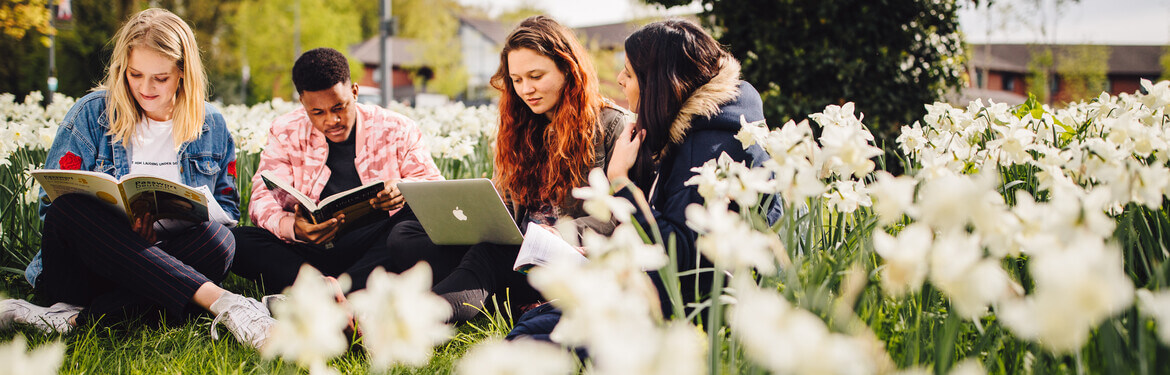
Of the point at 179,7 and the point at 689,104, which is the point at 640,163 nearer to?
the point at 689,104

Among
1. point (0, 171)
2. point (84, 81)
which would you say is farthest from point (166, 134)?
point (84, 81)

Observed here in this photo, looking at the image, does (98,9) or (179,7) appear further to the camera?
(179,7)

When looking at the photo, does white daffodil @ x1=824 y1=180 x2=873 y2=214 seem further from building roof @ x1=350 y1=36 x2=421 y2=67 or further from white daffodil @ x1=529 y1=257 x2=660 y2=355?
building roof @ x1=350 y1=36 x2=421 y2=67

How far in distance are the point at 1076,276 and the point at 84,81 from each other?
18834 millimetres

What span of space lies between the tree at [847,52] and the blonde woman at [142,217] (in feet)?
11.6

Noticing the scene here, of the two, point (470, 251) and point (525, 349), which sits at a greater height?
point (525, 349)

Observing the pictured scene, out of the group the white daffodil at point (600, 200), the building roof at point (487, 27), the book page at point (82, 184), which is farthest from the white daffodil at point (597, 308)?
the building roof at point (487, 27)

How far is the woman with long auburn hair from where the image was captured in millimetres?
2502

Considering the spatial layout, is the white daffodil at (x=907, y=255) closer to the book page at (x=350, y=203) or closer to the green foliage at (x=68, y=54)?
the book page at (x=350, y=203)

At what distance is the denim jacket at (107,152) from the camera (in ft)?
8.34

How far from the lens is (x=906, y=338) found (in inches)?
55.5

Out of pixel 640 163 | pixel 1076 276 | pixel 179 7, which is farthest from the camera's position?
pixel 179 7

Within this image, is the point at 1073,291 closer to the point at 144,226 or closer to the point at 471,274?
the point at 471,274

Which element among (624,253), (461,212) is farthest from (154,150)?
(624,253)
